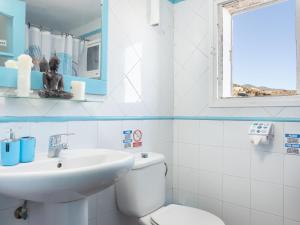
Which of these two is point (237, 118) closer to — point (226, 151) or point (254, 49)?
point (226, 151)

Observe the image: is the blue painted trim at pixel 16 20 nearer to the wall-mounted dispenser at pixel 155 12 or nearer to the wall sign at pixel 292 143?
the wall-mounted dispenser at pixel 155 12

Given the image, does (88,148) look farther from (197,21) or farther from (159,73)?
(197,21)

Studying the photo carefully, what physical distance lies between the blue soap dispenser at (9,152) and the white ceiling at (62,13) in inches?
24.0

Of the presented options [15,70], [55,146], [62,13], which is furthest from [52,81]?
[62,13]

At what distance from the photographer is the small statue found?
3.76 ft

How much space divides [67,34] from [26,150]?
2.23 feet

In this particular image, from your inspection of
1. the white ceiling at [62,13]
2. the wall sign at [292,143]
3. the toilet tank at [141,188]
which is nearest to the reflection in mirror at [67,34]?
the white ceiling at [62,13]

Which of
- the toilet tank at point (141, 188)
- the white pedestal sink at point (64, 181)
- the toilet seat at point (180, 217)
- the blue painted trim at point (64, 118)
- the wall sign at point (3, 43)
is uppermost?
the wall sign at point (3, 43)

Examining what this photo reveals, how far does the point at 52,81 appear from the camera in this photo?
45.9 inches

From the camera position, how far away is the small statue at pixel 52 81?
1.15 metres

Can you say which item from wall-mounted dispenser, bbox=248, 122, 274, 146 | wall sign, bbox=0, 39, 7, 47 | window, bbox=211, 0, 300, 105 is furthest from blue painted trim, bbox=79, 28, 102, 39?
wall-mounted dispenser, bbox=248, 122, 274, 146

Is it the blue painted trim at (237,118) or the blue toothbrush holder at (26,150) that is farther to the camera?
the blue painted trim at (237,118)

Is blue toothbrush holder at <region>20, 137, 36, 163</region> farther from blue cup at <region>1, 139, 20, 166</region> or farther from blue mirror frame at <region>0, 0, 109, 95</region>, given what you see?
blue mirror frame at <region>0, 0, 109, 95</region>

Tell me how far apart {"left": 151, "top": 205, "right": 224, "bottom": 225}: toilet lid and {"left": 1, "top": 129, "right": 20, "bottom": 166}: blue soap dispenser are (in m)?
0.80
